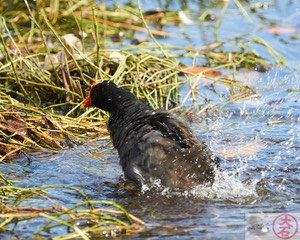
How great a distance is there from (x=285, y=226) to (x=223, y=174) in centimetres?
81

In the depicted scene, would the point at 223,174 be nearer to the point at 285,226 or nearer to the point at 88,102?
the point at 285,226

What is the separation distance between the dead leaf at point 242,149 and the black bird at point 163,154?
0.84m

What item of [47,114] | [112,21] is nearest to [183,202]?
[47,114]

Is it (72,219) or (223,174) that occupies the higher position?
(72,219)

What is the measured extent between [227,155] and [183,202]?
1.22 metres

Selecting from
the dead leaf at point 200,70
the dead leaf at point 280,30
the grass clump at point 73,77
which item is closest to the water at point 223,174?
the grass clump at point 73,77

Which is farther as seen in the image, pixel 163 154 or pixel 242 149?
pixel 242 149

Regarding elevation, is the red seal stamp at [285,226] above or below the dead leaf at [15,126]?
below

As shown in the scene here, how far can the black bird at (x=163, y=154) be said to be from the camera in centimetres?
476

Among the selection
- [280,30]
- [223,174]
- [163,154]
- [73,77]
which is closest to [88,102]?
[73,77]

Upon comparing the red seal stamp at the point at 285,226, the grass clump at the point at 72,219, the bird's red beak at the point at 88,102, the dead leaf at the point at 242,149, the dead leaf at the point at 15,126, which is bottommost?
the red seal stamp at the point at 285,226

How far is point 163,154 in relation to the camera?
188 inches

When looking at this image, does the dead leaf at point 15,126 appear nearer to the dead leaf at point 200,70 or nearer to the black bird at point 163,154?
the black bird at point 163,154

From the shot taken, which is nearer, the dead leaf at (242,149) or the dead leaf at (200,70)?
the dead leaf at (242,149)
